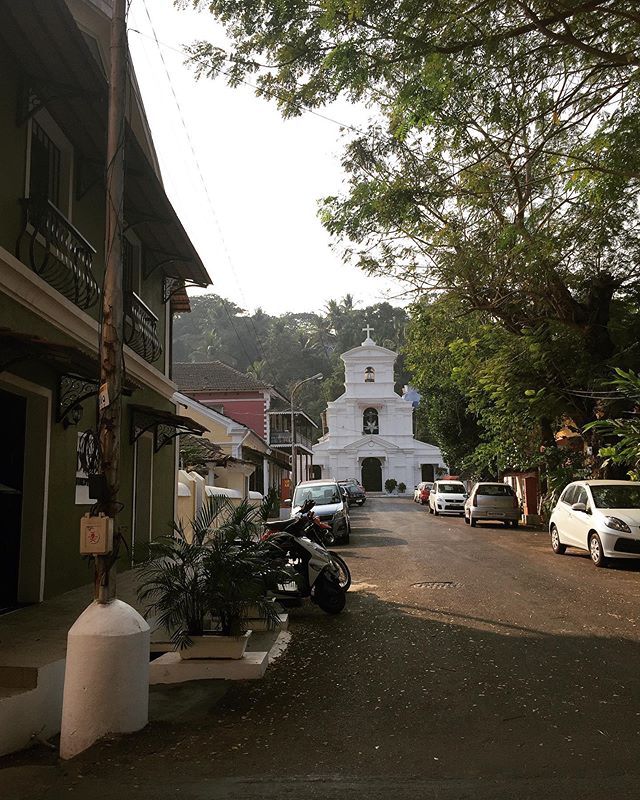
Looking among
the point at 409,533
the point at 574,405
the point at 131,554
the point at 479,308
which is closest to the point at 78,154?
the point at 131,554

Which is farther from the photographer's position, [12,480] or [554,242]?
[554,242]

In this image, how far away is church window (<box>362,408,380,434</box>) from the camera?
228 ft

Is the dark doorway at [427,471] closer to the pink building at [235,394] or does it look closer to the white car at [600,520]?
the pink building at [235,394]

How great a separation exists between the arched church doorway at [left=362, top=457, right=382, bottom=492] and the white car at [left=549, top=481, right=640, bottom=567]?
52.6 metres

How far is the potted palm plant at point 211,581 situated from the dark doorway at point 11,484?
2151mm

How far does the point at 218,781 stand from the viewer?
398 cm

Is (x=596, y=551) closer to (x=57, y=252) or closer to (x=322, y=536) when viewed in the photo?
(x=322, y=536)

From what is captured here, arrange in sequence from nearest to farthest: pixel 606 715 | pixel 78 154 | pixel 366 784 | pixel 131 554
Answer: pixel 366 784, pixel 606 715, pixel 131 554, pixel 78 154

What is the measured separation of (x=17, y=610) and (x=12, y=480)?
4.28ft

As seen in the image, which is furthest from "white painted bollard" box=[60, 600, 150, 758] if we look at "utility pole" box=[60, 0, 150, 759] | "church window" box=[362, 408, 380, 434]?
"church window" box=[362, 408, 380, 434]

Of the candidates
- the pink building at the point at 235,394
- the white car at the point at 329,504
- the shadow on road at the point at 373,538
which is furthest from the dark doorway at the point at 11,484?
the pink building at the point at 235,394

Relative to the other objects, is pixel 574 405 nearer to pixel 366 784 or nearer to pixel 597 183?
pixel 597 183

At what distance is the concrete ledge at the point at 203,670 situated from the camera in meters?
6.20

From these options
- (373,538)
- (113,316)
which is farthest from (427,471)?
(113,316)
